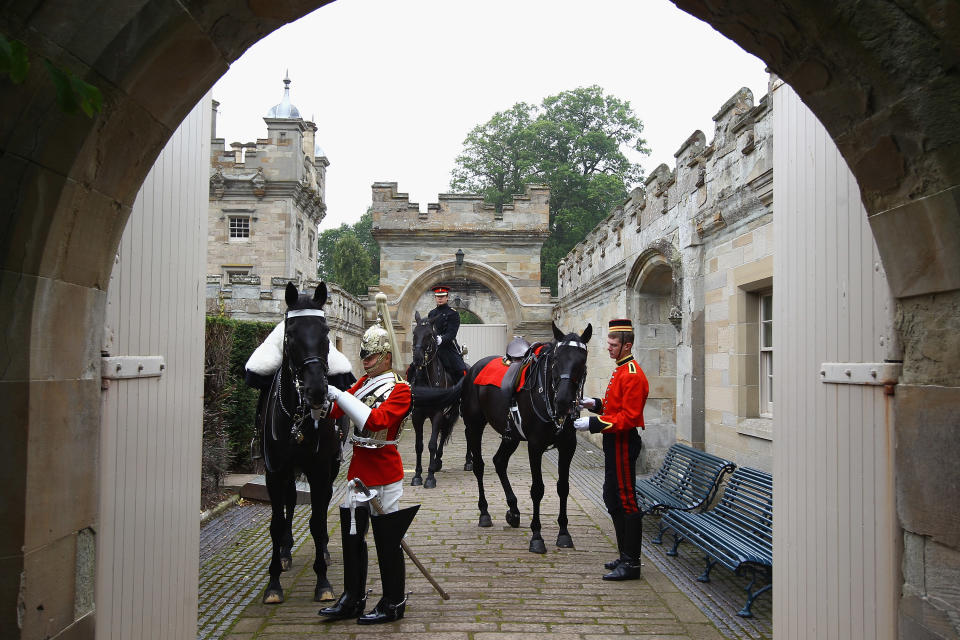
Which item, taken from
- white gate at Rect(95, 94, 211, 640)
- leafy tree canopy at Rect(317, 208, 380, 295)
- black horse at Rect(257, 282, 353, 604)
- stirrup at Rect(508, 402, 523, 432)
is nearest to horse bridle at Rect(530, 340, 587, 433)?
stirrup at Rect(508, 402, 523, 432)

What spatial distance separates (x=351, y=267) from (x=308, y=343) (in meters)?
39.8

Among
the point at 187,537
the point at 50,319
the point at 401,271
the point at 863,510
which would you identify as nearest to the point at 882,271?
the point at 863,510

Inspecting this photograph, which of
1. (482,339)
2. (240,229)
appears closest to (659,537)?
(482,339)

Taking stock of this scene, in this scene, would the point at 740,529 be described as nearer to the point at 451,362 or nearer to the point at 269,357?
the point at 269,357

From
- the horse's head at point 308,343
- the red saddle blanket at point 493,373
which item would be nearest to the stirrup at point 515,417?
the red saddle blanket at point 493,373

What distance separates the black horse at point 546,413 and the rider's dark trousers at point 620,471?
52cm

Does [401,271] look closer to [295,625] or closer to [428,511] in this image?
[428,511]

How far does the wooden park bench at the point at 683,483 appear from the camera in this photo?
6.21 metres

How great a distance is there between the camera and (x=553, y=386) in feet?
20.0

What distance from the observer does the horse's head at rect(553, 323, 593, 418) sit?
570 centimetres

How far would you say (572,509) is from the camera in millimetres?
7832

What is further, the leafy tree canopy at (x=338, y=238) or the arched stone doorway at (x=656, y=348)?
the leafy tree canopy at (x=338, y=238)

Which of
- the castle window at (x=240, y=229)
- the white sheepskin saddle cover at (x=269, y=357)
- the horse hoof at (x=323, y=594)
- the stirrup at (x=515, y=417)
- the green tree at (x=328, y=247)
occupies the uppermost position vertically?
the green tree at (x=328, y=247)

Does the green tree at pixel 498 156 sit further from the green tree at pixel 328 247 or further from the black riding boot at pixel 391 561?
the black riding boot at pixel 391 561
